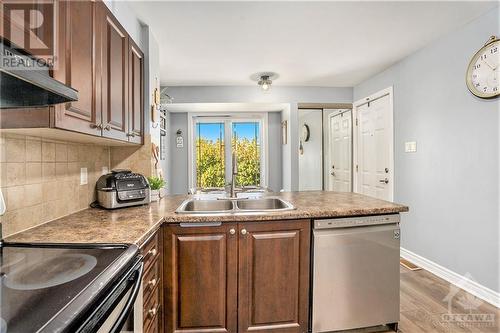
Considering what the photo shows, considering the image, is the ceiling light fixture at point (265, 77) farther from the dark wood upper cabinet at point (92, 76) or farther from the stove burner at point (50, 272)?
the stove burner at point (50, 272)

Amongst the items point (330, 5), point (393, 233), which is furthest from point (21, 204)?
point (330, 5)

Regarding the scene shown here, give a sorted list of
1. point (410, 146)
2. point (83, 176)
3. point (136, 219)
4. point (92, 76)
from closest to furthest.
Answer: point (92, 76) < point (136, 219) < point (83, 176) < point (410, 146)

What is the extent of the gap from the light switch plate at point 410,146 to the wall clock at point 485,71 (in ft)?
2.82

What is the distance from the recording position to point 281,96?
13.9ft

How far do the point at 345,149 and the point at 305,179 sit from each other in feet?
3.36

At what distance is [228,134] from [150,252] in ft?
13.0

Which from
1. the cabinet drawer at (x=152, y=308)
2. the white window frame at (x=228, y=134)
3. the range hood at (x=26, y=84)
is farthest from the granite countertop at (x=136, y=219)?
the white window frame at (x=228, y=134)

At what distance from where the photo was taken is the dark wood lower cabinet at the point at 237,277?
1.54 metres

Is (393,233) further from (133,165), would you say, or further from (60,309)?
(133,165)

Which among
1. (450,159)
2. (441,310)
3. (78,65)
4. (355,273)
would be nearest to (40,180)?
(78,65)

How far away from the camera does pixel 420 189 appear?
2902mm

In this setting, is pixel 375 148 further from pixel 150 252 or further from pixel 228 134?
pixel 150 252

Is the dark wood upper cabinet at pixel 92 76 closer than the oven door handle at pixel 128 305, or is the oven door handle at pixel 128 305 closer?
the oven door handle at pixel 128 305

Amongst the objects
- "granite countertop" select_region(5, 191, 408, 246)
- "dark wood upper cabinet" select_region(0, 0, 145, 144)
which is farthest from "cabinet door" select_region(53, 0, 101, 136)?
"granite countertop" select_region(5, 191, 408, 246)
